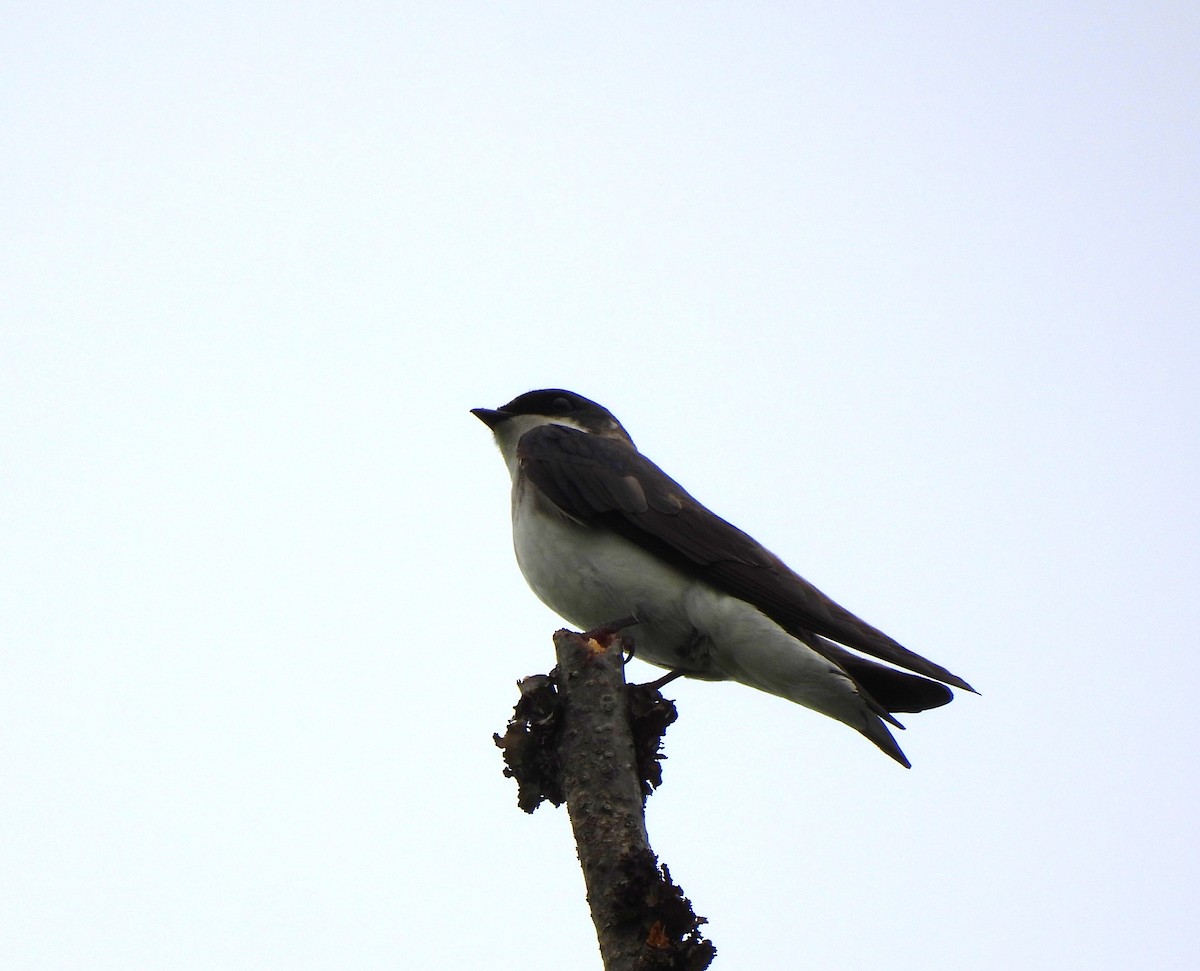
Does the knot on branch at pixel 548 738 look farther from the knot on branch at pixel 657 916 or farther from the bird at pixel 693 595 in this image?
the bird at pixel 693 595

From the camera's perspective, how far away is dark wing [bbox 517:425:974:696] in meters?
6.39

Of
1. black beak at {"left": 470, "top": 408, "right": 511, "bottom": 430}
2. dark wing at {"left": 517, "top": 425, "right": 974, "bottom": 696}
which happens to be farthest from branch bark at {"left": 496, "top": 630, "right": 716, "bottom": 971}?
black beak at {"left": 470, "top": 408, "right": 511, "bottom": 430}

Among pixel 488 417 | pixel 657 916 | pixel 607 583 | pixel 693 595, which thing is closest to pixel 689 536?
pixel 693 595

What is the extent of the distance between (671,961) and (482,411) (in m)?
5.61

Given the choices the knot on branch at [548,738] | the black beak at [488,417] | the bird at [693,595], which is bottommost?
the knot on branch at [548,738]

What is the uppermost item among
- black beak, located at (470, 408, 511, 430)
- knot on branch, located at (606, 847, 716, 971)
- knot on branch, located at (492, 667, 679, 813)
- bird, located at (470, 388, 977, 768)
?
black beak, located at (470, 408, 511, 430)

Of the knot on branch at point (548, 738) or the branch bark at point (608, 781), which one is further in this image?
the knot on branch at point (548, 738)

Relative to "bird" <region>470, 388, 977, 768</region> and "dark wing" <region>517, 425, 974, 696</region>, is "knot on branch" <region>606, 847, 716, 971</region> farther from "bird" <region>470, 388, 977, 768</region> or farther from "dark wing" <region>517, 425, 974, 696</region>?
"dark wing" <region>517, 425, 974, 696</region>

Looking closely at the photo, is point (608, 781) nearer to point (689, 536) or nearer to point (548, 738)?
point (548, 738)

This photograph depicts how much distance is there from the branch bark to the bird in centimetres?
158

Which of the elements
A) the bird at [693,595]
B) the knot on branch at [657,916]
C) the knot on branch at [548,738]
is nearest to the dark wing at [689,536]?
the bird at [693,595]

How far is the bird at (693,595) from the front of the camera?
6.18 metres

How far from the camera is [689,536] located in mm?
6879

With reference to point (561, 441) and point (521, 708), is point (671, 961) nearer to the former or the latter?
point (521, 708)
